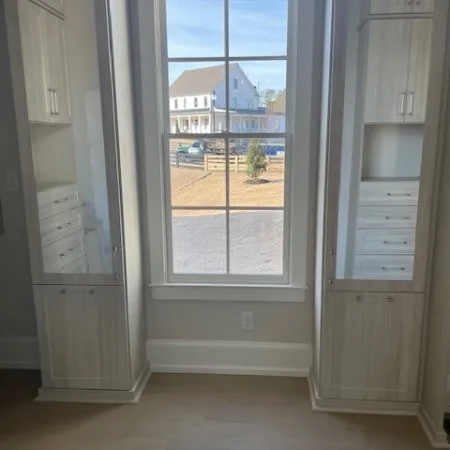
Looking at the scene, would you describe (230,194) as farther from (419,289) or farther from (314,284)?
(419,289)

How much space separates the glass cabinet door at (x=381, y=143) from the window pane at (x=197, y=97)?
74 centimetres

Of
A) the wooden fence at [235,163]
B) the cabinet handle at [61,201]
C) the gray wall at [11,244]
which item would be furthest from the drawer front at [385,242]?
the gray wall at [11,244]

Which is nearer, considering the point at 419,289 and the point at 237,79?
the point at 419,289

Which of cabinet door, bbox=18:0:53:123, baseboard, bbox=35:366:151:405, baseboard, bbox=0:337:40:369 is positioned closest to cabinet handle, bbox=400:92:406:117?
cabinet door, bbox=18:0:53:123

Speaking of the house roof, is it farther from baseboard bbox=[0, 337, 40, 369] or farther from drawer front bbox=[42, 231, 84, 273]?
baseboard bbox=[0, 337, 40, 369]

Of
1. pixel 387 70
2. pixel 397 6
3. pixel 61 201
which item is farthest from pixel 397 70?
pixel 61 201

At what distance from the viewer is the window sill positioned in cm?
254

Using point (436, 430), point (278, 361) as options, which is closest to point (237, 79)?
point (278, 361)

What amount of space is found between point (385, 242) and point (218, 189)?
0.95m

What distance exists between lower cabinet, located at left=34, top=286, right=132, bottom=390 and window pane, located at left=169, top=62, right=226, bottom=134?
100 centimetres

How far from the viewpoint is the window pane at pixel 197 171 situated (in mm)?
2514

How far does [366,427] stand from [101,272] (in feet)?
5.01

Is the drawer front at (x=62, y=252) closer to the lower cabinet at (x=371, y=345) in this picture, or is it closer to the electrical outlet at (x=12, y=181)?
the electrical outlet at (x=12, y=181)

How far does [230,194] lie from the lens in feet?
8.34
